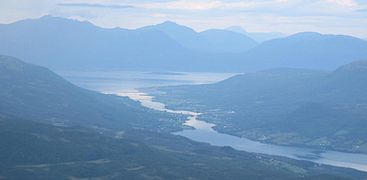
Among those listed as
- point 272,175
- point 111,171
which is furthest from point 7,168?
point 272,175

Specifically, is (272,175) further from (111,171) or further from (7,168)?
(7,168)

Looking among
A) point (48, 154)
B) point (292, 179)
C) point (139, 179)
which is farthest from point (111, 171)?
point (292, 179)

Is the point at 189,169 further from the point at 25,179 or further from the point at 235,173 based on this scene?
the point at 25,179

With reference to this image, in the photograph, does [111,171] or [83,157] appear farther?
[83,157]

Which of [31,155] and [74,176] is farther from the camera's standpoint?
[31,155]

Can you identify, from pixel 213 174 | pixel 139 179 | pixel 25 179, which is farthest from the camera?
pixel 213 174

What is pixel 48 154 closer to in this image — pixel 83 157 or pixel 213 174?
pixel 83 157

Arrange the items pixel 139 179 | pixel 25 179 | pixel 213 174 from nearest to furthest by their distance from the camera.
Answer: pixel 25 179
pixel 139 179
pixel 213 174
